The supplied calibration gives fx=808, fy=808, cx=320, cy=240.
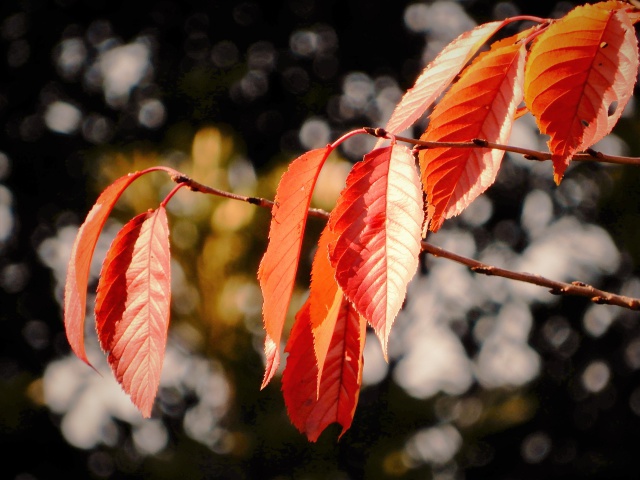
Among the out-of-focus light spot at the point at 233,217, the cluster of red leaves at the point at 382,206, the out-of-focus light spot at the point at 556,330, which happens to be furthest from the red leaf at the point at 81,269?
the out-of-focus light spot at the point at 556,330

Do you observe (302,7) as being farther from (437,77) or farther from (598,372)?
(437,77)

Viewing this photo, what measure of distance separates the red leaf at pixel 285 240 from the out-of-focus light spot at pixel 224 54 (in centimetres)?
630

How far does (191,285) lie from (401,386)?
1.81 metres

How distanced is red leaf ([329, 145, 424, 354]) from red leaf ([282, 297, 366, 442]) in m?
0.18

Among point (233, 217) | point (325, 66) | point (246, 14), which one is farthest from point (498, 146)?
point (246, 14)

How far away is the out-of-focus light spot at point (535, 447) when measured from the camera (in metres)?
5.61

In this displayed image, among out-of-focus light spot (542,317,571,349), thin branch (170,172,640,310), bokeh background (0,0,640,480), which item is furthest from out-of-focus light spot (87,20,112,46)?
thin branch (170,172,640,310)

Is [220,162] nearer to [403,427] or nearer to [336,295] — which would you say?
[403,427]

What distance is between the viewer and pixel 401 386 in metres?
4.47

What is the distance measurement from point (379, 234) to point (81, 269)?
0.29m

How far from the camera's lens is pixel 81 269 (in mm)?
758

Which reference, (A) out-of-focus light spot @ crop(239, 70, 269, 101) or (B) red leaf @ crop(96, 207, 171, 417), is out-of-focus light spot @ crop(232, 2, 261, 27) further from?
(B) red leaf @ crop(96, 207, 171, 417)

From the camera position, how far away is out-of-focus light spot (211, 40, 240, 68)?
6.83 m

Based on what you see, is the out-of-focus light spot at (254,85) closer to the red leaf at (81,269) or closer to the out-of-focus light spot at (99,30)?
the out-of-focus light spot at (99,30)
